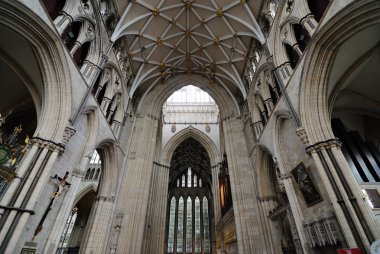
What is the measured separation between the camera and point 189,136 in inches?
965

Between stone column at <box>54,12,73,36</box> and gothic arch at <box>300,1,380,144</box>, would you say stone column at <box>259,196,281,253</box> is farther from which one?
stone column at <box>54,12,73,36</box>

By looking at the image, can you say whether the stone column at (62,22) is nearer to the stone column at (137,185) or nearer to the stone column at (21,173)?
the stone column at (21,173)

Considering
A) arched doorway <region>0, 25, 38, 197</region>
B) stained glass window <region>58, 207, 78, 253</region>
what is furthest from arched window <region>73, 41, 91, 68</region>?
stained glass window <region>58, 207, 78, 253</region>

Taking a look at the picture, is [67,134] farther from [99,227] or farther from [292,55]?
[292,55]

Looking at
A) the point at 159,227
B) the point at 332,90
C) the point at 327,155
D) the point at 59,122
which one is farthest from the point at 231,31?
the point at 159,227

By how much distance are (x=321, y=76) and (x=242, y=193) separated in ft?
26.0

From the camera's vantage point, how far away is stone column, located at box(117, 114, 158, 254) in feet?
35.2

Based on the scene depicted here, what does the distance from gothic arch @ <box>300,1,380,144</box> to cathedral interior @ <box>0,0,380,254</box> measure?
1.5 inches

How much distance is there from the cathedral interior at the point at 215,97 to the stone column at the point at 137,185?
0.07 metres

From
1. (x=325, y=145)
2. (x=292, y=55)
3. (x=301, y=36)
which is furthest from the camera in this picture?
(x=292, y=55)

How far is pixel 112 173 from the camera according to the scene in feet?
37.1

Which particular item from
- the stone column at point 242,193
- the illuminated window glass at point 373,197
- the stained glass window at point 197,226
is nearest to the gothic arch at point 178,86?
the stone column at point 242,193

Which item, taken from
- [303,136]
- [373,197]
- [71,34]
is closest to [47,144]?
[71,34]

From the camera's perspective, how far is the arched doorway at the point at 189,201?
27.8m
